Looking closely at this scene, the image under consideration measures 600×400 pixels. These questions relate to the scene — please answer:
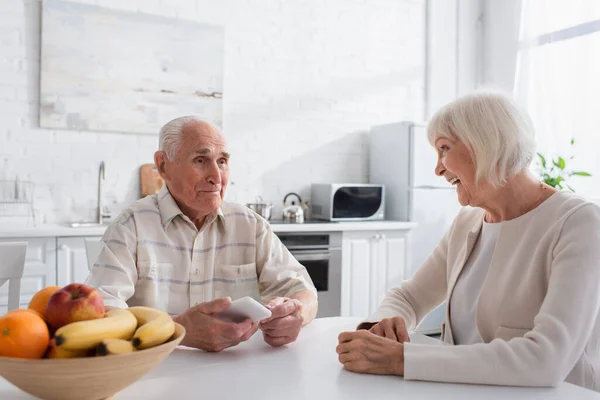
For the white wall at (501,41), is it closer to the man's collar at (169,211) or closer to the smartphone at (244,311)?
the man's collar at (169,211)

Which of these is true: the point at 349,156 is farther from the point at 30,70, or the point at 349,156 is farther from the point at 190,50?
the point at 30,70

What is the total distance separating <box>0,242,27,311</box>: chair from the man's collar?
44cm

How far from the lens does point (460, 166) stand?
155 centimetres

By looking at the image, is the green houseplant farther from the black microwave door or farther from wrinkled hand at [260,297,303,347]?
wrinkled hand at [260,297,303,347]

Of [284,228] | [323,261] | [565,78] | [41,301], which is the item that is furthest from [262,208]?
[41,301]

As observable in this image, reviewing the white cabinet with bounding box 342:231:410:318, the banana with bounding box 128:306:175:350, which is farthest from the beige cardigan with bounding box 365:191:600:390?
the white cabinet with bounding box 342:231:410:318

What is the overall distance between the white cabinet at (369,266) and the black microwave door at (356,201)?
0.22 meters

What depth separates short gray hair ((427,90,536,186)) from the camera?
146 cm

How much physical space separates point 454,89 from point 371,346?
4412mm

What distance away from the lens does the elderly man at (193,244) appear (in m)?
1.76

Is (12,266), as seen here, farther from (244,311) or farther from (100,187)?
(100,187)

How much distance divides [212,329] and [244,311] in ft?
0.30

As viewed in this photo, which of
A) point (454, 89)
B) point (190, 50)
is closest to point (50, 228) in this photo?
point (190, 50)

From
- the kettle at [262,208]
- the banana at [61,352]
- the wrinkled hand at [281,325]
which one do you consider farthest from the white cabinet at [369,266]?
the banana at [61,352]
